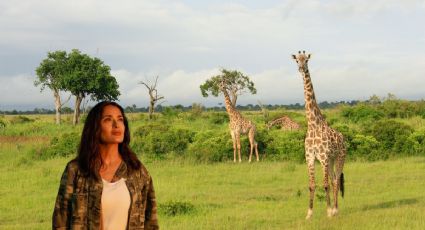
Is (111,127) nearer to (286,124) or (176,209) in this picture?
(176,209)

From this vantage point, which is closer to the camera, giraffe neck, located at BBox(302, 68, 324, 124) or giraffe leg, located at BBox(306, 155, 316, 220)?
giraffe leg, located at BBox(306, 155, 316, 220)

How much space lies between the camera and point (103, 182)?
13.0ft

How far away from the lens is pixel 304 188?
14.1 m

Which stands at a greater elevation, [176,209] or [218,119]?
[218,119]

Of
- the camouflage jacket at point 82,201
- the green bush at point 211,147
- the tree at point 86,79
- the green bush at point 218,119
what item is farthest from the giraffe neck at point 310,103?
the tree at point 86,79

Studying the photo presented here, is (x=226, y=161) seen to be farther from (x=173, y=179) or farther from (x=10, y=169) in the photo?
(x=10, y=169)

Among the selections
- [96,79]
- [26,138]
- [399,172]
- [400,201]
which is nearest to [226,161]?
[399,172]

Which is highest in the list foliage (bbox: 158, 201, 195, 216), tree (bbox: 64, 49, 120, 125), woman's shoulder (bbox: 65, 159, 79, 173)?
tree (bbox: 64, 49, 120, 125)

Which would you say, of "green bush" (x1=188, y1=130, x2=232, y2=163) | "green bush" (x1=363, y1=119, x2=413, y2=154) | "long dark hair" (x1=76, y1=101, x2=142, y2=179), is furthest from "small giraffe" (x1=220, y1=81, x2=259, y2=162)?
"long dark hair" (x1=76, y1=101, x2=142, y2=179)

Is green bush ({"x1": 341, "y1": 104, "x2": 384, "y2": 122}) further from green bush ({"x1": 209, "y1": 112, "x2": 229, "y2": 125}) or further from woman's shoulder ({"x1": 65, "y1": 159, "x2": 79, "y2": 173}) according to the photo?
woman's shoulder ({"x1": 65, "y1": 159, "x2": 79, "y2": 173})

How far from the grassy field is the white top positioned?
5786mm

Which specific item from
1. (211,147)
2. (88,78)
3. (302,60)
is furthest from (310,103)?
(88,78)

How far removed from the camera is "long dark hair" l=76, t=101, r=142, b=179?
156 inches

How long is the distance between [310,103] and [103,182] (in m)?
7.54
